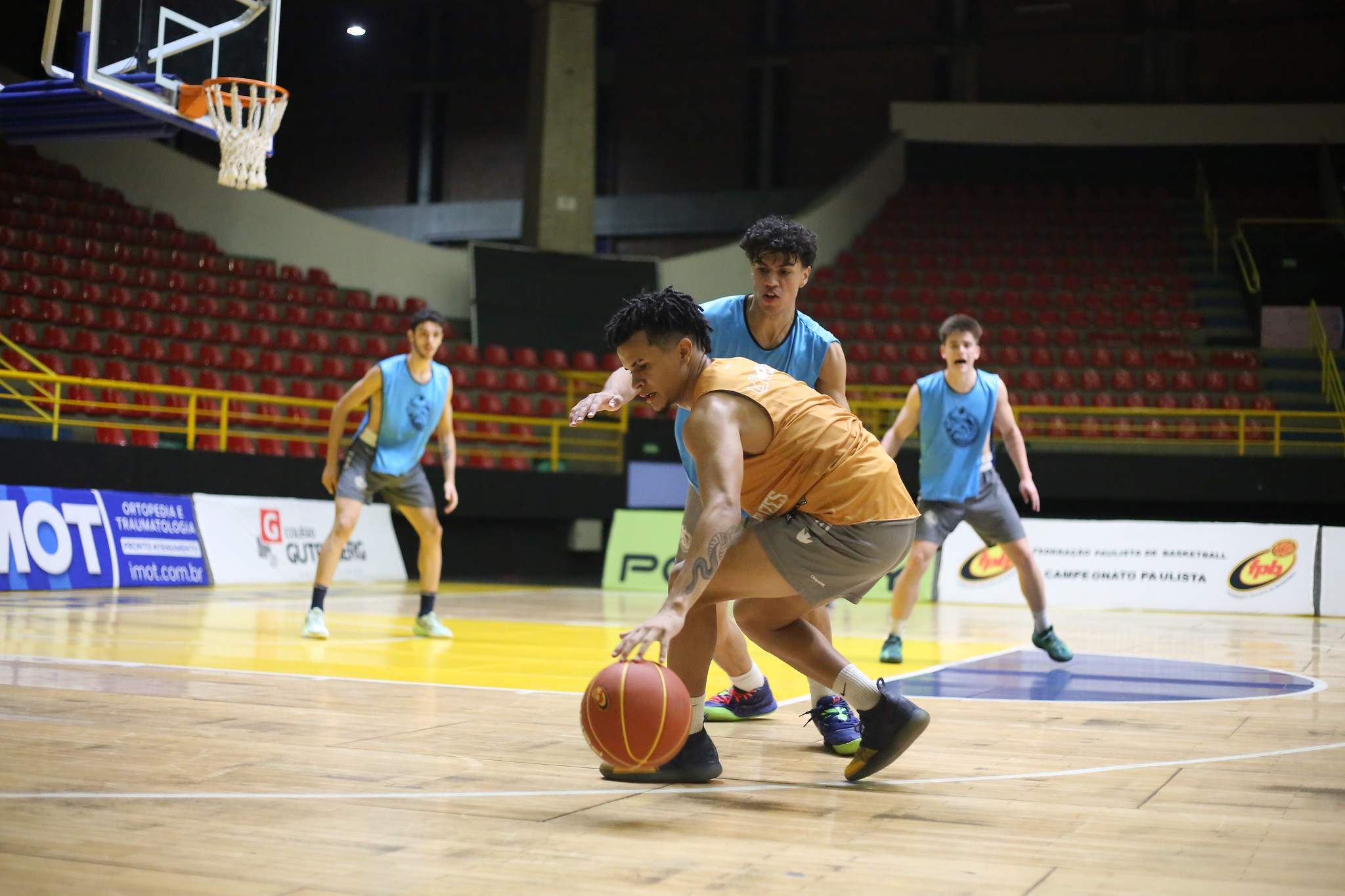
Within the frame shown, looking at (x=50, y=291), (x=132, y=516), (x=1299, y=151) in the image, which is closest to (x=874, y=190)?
(x=1299, y=151)

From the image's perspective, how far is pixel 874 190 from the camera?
24.2 metres

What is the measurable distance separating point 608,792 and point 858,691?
0.78 metres

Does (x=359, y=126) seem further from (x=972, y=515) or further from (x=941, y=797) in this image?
(x=941, y=797)

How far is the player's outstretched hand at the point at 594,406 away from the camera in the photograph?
3809mm

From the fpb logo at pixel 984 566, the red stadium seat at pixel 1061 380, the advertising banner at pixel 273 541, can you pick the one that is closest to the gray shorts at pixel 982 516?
the fpb logo at pixel 984 566

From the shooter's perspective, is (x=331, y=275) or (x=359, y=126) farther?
(x=359, y=126)

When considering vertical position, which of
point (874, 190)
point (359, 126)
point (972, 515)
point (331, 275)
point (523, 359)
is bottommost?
point (972, 515)

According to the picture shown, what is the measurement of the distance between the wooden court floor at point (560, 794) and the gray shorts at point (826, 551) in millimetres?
577

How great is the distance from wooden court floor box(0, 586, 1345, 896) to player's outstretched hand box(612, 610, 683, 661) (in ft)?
1.37

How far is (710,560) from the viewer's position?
3.35 metres

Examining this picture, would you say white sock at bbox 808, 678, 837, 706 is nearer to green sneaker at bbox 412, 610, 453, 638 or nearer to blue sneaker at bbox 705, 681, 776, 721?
blue sneaker at bbox 705, 681, 776, 721

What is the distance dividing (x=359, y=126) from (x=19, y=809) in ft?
90.1

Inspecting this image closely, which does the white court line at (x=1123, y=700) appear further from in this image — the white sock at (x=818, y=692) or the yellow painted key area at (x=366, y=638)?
the white sock at (x=818, y=692)

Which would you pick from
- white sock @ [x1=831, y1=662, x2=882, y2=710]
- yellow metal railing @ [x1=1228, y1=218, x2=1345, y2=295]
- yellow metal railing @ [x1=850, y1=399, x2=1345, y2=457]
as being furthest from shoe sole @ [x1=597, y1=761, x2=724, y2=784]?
yellow metal railing @ [x1=1228, y1=218, x2=1345, y2=295]
